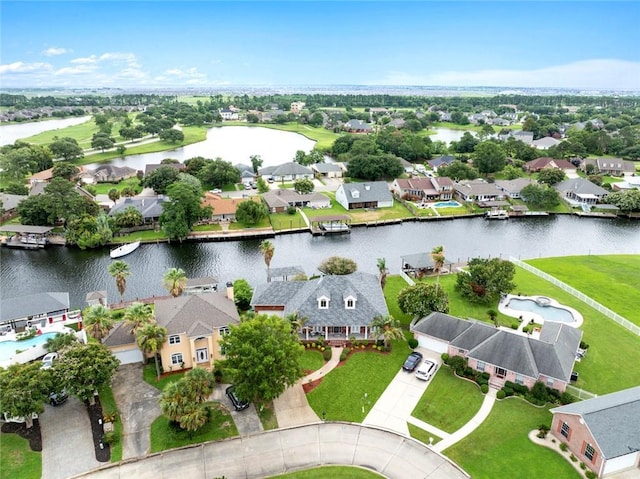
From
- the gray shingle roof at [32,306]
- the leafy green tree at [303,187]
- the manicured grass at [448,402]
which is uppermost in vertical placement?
the leafy green tree at [303,187]

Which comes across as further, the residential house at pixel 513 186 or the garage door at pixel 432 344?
the residential house at pixel 513 186

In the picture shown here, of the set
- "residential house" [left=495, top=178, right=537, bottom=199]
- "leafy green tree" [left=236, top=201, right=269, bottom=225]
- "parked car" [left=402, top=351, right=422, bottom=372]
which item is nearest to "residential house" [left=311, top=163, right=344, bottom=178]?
"leafy green tree" [left=236, top=201, right=269, bottom=225]

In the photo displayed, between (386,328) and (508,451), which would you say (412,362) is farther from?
(508,451)

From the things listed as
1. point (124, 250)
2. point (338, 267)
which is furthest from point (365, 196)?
point (124, 250)

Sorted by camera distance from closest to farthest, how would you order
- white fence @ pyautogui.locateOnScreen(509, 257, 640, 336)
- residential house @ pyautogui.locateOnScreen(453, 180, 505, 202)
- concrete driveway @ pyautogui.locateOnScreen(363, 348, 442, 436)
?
concrete driveway @ pyautogui.locateOnScreen(363, 348, 442, 436) < white fence @ pyautogui.locateOnScreen(509, 257, 640, 336) < residential house @ pyautogui.locateOnScreen(453, 180, 505, 202)

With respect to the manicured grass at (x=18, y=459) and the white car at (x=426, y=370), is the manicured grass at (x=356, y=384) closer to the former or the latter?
the white car at (x=426, y=370)

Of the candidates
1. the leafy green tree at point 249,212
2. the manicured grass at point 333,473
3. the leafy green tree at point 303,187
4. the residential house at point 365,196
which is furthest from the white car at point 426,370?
the leafy green tree at point 303,187

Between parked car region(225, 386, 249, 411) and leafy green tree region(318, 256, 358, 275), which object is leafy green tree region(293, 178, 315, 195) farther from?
parked car region(225, 386, 249, 411)
